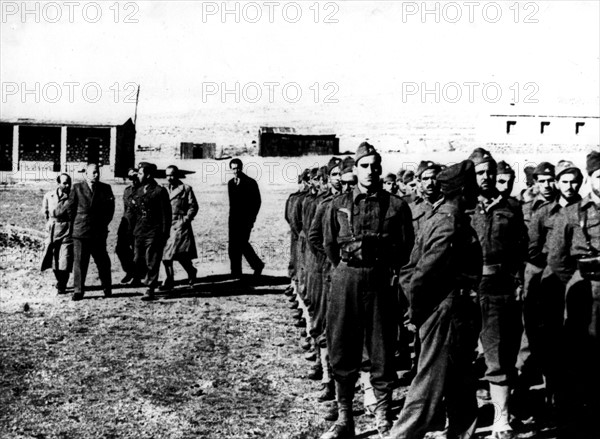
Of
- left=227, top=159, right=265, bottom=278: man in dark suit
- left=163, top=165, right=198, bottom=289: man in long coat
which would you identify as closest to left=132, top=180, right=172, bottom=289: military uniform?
left=163, top=165, right=198, bottom=289: man in long coat

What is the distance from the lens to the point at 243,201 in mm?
13930

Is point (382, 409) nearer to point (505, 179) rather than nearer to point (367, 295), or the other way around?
point (367, 295)

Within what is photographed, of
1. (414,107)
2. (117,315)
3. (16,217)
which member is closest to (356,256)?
(117,315)

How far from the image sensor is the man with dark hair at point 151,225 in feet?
39.0

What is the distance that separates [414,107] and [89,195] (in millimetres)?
88826

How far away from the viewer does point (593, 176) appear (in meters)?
6.36

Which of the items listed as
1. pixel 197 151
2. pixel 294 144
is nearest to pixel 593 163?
pixel 294 144

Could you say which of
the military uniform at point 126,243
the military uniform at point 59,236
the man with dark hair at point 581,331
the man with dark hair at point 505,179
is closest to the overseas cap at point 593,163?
the man with dark hair at point 581,331

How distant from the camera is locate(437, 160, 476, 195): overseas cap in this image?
5.21 m

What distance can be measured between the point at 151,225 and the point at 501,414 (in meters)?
7.40

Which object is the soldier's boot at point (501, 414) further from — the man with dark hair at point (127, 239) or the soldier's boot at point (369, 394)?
the man with dark hair at point (127, 239)

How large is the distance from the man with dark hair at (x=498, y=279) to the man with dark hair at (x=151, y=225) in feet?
22.1

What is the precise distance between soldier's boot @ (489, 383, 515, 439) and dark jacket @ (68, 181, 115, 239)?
293 inches

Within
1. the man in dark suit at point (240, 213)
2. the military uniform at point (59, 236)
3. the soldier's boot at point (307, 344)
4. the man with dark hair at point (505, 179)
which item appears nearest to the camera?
the man with dark hair at point (505, 179)
